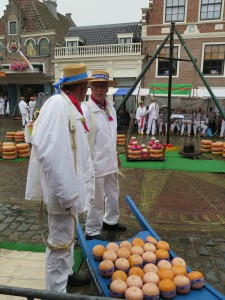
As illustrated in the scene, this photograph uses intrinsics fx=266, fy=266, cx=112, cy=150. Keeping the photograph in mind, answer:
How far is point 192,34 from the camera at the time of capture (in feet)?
62.3

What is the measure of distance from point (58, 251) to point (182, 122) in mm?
14051

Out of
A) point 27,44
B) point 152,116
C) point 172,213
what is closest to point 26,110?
point 152,116

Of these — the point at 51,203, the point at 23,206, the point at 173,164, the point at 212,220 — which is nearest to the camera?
the point at 51,203

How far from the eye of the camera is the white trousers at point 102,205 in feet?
11.8

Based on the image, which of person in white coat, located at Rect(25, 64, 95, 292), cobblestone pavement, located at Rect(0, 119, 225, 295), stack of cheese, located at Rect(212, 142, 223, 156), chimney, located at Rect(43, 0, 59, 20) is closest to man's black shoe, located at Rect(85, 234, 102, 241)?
cobblestone pavement, located at Rect(0, 119, 225, 295)

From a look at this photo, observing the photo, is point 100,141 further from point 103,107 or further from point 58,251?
point 58,251

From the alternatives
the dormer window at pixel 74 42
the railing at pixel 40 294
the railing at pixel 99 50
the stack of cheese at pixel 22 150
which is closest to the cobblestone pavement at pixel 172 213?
the stack of cheese at pixel 22 150

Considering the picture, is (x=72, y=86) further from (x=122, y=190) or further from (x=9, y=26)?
(x=9, y=26)

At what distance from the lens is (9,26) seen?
24.8 m

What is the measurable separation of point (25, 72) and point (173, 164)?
1750 cm

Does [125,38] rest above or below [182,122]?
above

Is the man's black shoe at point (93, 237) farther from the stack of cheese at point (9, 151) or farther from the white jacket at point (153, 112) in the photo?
the white jacket at point (153, 112)

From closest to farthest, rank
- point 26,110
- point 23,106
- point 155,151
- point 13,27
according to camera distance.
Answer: point 155,151
point 23,106
point 26,110
point 13,27

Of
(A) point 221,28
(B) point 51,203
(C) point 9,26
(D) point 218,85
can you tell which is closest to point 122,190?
(B) point 51,203
